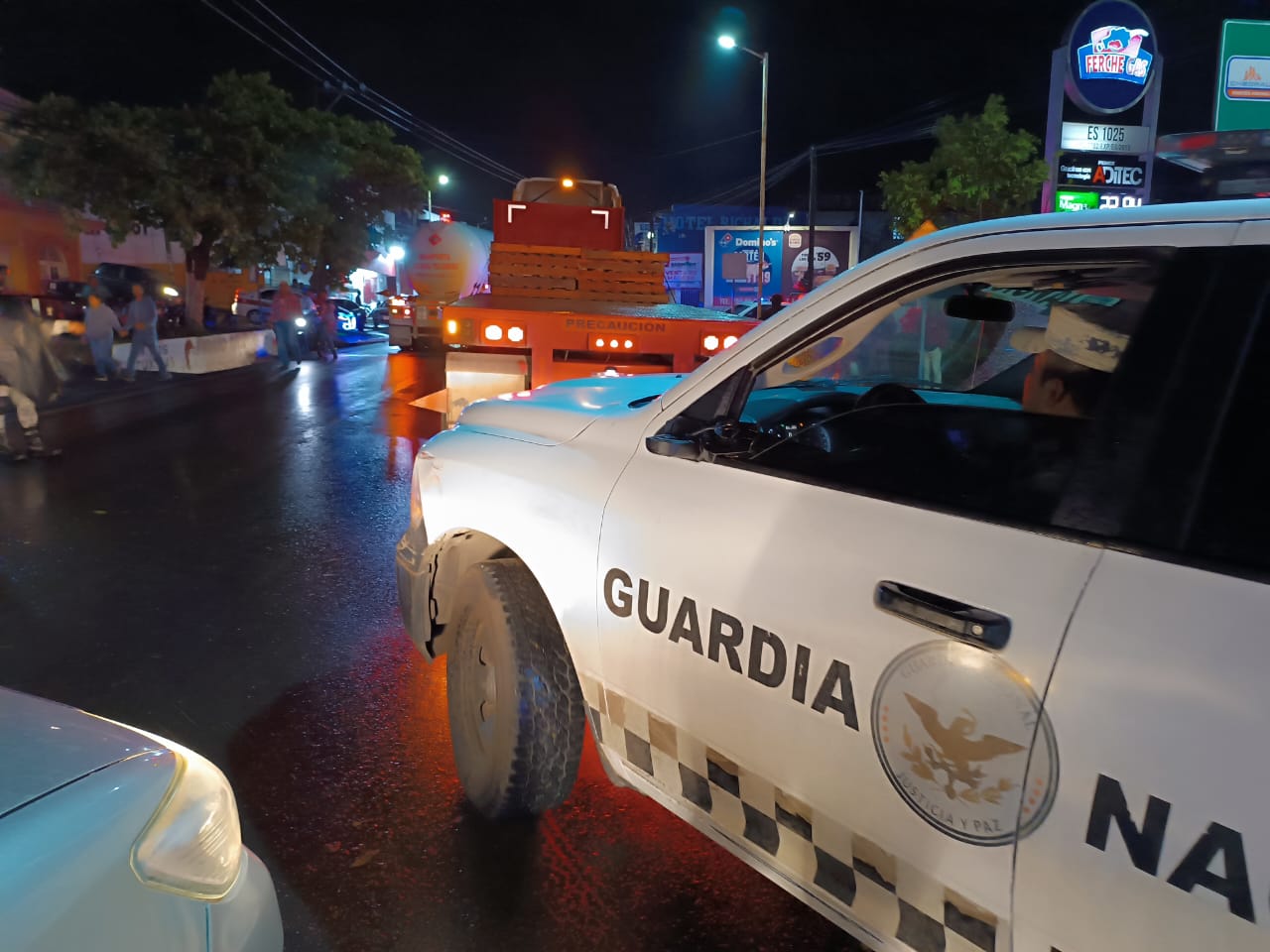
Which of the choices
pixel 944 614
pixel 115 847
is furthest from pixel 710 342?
pixel 115 847

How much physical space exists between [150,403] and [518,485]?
13.5m

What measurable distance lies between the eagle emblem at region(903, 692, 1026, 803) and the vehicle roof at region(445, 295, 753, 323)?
731cm

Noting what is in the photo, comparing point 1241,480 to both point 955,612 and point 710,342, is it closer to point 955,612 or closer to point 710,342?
point 955,612

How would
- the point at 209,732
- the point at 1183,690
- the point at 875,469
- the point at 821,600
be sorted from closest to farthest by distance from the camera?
the point at 1183,690 → the point at 821,600 → the point at 875,469 → the point at 209,732

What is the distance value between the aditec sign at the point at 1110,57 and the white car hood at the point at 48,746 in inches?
907

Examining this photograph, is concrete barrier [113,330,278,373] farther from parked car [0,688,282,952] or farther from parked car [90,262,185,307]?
parked car [0,688,282,952]

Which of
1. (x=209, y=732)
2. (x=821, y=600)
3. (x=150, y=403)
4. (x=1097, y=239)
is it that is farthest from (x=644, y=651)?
→ (x=150, y=403)

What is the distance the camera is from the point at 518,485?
9.68 feet

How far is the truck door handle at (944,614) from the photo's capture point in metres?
1.62

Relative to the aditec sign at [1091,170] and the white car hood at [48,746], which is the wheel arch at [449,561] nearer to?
the white car hood at [48,746]

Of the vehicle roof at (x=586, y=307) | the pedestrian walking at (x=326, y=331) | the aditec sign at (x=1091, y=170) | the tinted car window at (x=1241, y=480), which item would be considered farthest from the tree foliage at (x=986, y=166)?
the tinted car window at (x=1241, y=480)

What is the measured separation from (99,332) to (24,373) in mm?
7031

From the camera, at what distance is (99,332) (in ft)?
53.3

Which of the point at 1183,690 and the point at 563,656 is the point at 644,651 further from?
the point at 1183,690
